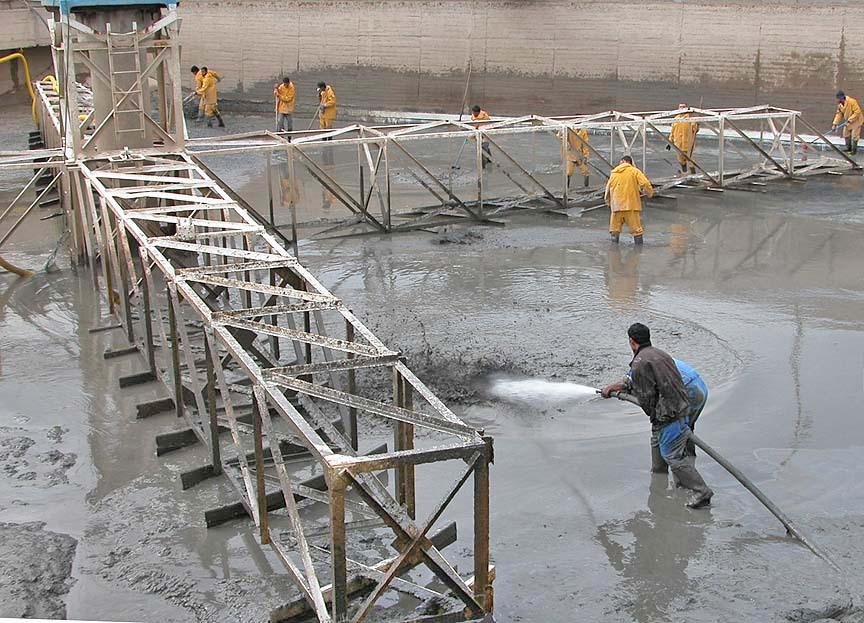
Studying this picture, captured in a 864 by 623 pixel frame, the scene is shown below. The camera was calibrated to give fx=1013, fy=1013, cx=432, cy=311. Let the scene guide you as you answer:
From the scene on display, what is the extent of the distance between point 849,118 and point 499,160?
Result: 23.5 feet

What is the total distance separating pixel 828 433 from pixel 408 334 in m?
4.37

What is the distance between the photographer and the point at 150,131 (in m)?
12.6

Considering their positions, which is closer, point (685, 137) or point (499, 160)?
point (685, 137)

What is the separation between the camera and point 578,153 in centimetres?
1730

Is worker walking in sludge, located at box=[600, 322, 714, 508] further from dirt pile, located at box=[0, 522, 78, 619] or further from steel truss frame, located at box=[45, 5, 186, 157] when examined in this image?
steel truss frame, located at box=[45, 5, 186, 157]

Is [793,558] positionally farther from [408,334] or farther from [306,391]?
[408,334]

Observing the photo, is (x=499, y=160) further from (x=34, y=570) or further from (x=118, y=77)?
(x=34, y=570)

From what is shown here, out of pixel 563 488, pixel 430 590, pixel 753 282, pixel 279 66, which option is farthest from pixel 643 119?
pixel 279 66

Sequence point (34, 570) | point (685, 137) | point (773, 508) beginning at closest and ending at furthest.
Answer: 1. point (34, 570)
2. point (773, 508)
3. point (685, 137)

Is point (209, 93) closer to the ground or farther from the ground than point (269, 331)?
farther from the ground

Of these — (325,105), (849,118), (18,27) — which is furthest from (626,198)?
(18,27)

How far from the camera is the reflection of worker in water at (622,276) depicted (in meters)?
12.1

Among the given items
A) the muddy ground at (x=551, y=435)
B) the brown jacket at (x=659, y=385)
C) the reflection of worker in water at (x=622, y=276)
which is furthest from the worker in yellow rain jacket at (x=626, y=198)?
the brown jacket at (x=659, y=385)

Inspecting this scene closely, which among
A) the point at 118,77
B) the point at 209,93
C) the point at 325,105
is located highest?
the point at 118,77
